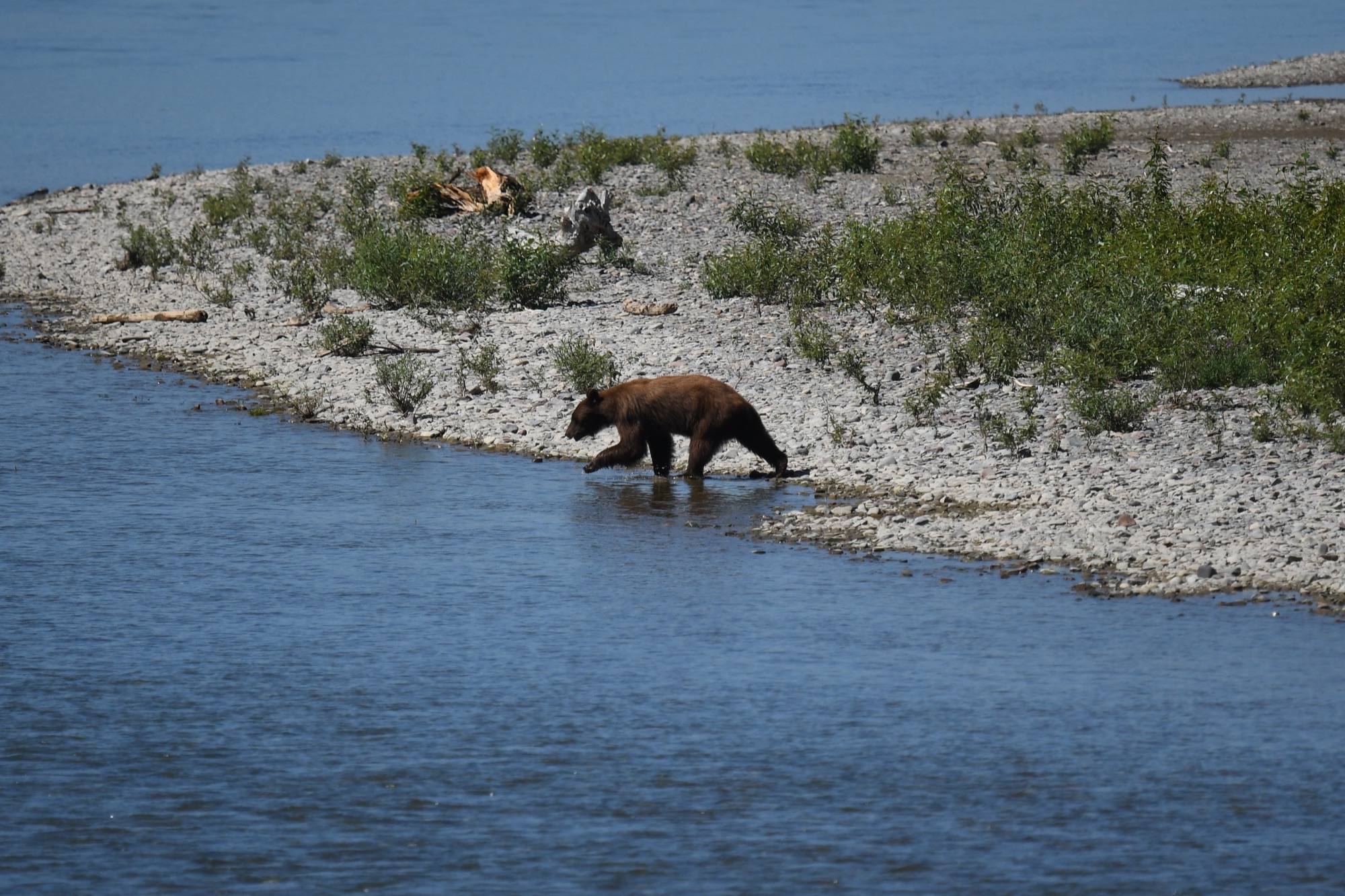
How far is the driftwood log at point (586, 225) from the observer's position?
21891 millimetres

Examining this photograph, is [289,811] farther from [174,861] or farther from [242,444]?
[242,444]

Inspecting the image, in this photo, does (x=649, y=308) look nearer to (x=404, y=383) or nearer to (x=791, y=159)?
(x=404, y=383)

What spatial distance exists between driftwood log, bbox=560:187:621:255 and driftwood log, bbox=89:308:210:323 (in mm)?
4564

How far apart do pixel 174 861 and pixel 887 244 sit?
43.4 feet

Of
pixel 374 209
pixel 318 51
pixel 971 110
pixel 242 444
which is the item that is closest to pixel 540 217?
pixel 374 209

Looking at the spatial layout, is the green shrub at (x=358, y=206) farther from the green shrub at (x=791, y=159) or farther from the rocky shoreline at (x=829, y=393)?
the green shrub at (x=791, y=159)

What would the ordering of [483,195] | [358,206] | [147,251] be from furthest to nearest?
[358,206], [483,195], [147,251]

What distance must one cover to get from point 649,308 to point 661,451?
5.56 meters

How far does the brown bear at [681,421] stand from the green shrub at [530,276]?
20.0 ft

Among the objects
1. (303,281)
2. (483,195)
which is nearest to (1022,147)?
(483,195)

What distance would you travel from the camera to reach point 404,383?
1631cm

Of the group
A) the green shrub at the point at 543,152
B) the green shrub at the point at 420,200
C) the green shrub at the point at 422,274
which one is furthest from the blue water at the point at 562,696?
the green shrub at the point at 543,152

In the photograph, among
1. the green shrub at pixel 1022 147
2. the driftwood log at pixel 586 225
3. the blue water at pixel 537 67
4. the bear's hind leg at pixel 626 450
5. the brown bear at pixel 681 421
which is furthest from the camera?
the blue water at pixel 537 67

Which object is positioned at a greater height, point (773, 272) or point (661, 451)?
point (773, 272)
